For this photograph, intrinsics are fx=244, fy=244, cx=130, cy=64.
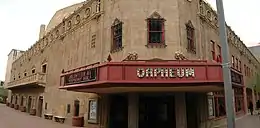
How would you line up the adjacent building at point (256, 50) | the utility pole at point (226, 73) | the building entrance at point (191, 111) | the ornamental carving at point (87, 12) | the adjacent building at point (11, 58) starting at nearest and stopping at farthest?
the utility pole at point (226, 73), the building entrance at point (191, 111), the ornamental carving at point (87, 12), the adjacent building at point (256, 50), the adjacent building at point (11, 58)

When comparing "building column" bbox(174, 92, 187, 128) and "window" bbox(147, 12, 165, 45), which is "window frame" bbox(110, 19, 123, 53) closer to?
"window" bbox(147, 12, 165, 45)

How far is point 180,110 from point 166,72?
440cm

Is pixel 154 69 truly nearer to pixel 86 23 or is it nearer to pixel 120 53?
pixel 120 53

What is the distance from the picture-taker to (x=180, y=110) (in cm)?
1461

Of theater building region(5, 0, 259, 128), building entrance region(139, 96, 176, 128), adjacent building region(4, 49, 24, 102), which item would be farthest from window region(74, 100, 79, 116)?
adjacent building region(4, 49, 24, 102)

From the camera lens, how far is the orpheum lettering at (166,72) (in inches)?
438

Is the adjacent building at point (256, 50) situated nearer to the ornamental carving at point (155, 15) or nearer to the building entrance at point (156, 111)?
the building entrance at point (156, 111)

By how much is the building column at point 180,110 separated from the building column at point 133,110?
238 cm

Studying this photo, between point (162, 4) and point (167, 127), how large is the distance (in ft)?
25.3

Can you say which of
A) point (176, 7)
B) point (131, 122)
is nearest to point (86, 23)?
point (176, 7)

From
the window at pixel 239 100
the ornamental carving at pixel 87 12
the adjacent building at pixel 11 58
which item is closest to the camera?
the ornamental carving at pixel 87 12

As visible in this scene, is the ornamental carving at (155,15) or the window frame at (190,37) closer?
the ornamental carving at (155,15)

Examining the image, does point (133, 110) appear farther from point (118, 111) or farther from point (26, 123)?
point (26, 123)

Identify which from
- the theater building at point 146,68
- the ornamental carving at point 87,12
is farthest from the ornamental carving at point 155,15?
the ornamental carving at point 87,12
